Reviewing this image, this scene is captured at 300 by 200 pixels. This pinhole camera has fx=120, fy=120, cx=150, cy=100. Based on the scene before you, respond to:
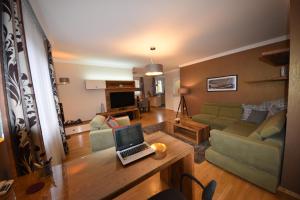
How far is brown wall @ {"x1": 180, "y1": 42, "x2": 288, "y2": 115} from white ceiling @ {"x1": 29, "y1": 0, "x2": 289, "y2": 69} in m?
0.57

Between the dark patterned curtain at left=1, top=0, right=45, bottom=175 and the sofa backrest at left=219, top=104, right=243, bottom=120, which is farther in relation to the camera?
the sofa backrest at left=219, top=104, right=243, bottom=120

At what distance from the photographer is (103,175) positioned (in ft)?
3.06

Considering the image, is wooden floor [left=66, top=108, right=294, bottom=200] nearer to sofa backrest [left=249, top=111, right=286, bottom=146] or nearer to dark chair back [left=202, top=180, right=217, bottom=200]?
sofa backrest [left=249, top=111, right=286, bottom=146]

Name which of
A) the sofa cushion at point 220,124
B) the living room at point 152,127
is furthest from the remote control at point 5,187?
the sofa cushion at point 220,124

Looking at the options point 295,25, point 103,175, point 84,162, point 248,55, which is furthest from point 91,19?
point 248,55

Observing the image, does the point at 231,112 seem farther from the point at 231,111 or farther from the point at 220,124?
the point at 220,124

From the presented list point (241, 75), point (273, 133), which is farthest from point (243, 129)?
point (241, 75)

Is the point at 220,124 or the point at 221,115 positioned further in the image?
the point at 221,115

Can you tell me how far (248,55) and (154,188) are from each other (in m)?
4.14

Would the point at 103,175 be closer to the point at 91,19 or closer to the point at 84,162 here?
the point at 84,162

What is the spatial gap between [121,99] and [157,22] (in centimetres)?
380

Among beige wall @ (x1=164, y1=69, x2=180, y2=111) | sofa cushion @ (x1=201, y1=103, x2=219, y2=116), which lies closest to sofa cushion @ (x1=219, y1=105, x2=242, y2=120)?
sofa cushion @ (x1=201, y1=103, x2=219, y2=116)

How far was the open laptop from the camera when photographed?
1.14 metres

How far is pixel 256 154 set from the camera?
1570 millimetres
